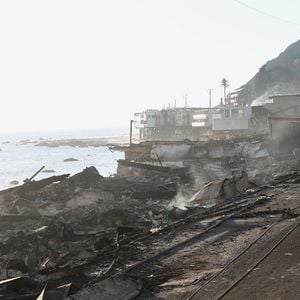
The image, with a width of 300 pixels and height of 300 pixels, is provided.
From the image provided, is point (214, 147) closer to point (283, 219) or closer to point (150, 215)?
point (150, 215)

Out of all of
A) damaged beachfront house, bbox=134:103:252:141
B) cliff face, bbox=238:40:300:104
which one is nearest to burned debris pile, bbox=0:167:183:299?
damaged beachfront house, bbox=134:103:252:141

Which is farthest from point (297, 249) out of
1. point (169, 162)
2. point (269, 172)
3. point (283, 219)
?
point (169, 162)

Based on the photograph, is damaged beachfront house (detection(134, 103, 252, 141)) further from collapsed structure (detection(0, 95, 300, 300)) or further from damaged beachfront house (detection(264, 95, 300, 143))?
collapsed structure (detection(0, 95, 300, 300))

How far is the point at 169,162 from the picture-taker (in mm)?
34000

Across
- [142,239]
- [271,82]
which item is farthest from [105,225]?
[271,82]

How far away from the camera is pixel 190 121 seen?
309 ft

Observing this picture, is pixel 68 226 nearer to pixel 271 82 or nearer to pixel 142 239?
pixel 142 239

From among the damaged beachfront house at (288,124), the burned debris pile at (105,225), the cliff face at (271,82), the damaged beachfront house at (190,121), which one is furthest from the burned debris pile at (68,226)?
the cliff face at (271,82)

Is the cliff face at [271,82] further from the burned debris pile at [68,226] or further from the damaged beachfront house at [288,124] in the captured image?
the burned debris pile at [68,226]

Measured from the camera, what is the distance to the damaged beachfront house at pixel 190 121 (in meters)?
65.2

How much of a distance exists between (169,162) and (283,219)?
23.0 m

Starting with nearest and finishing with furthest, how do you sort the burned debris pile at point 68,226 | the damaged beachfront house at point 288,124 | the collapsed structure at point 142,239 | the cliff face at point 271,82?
the collapsed structure at point 142,239 < the burned debris pile at point 68,226 < the damaged beachfront house at point 288,124 < the cliff face at point 271,82

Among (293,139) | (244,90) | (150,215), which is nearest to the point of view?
(150,215)

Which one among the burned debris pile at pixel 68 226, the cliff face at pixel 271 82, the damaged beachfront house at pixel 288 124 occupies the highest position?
the cliff face at pixel 271 82
